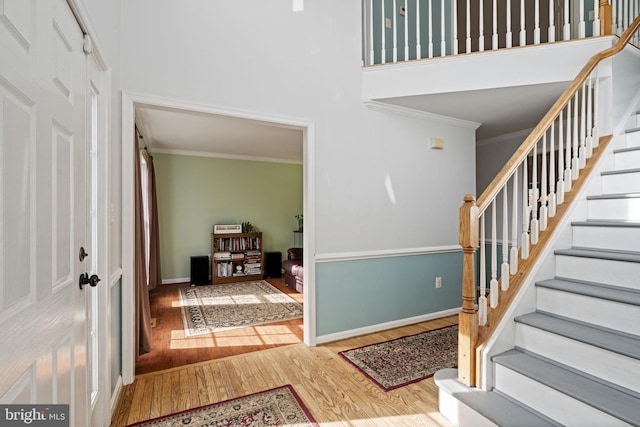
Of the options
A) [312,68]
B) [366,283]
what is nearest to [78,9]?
[312,68]

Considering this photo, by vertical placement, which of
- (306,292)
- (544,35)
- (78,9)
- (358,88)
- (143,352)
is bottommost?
(143,352)

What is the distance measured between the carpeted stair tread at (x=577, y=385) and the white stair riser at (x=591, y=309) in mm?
332

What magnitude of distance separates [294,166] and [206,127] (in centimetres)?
274

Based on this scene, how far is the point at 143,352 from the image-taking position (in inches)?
105

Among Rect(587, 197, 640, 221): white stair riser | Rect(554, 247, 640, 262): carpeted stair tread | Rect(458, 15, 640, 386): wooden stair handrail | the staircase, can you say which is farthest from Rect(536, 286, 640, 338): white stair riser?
Rect(587, 197, 640, 221): white stair riser

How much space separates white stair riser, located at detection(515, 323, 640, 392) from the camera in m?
1.44

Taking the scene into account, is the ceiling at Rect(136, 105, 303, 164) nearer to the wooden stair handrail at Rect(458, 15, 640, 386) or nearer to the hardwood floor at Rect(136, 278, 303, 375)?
the wooden stair handrail at Rect(458, 15, 640, 386)

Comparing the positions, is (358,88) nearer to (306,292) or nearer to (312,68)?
(312,68)

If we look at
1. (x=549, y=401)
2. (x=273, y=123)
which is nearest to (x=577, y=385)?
(x=549, y=401)

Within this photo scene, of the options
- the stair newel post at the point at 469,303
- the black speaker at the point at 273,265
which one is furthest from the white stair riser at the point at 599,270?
the black speaker at the point at 273,265

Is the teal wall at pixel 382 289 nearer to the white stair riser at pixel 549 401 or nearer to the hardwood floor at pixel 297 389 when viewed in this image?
the hardwood floor at pixel 297 389

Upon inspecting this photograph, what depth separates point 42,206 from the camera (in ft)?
3.16

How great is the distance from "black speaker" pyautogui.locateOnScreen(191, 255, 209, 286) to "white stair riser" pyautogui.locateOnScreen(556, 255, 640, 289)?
4.92 meters

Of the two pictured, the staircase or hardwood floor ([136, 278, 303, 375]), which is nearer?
the staircase
